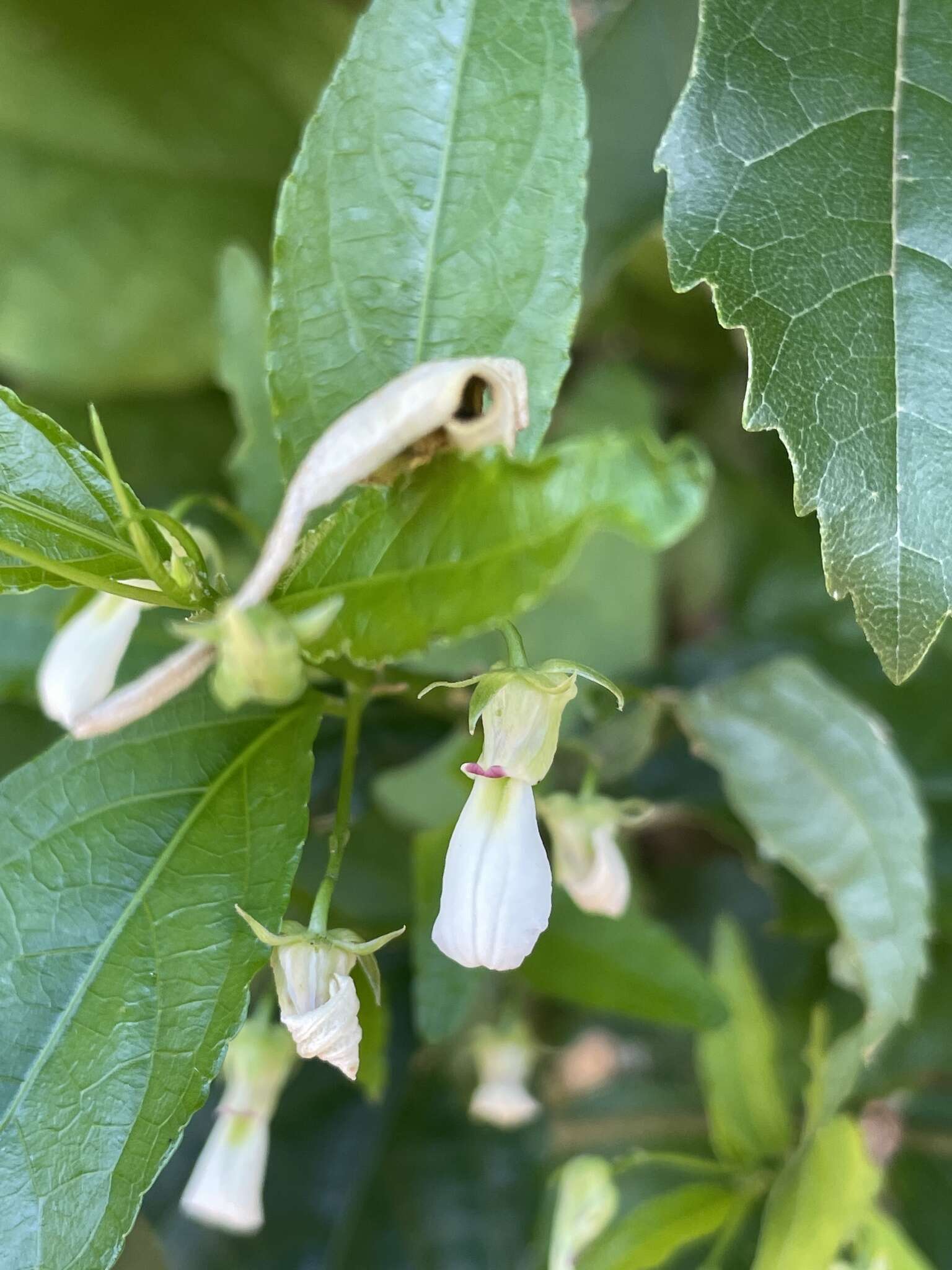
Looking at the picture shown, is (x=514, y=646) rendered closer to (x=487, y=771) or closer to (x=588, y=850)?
(x=487, y=771)

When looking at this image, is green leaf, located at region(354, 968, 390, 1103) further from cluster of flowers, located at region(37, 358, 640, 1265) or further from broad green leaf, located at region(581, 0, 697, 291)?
broad green leaf, located at region(581, 0, 697, 291)

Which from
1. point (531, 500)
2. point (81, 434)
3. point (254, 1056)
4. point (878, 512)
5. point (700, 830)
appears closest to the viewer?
point (531, 500)

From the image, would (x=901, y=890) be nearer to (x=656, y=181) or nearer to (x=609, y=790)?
(x=609, y=790)

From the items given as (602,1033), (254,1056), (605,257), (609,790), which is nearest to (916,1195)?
(602,1033)

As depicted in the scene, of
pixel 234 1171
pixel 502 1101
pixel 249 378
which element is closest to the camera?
pixel 234 1171

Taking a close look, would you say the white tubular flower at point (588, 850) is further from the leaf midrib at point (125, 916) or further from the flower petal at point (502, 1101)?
the flower petal at point (502, 1101)

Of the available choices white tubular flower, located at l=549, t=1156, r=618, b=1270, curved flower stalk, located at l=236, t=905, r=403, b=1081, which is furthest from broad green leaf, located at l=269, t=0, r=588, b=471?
white tubular flower, located at l=549, t=1156, r=618, b=1270

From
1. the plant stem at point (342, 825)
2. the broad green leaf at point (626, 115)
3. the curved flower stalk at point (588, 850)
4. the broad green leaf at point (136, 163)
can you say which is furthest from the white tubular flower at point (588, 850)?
the broad green leaf at point (136, 163)

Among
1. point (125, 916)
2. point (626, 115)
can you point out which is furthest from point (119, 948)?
point (626, 115)
